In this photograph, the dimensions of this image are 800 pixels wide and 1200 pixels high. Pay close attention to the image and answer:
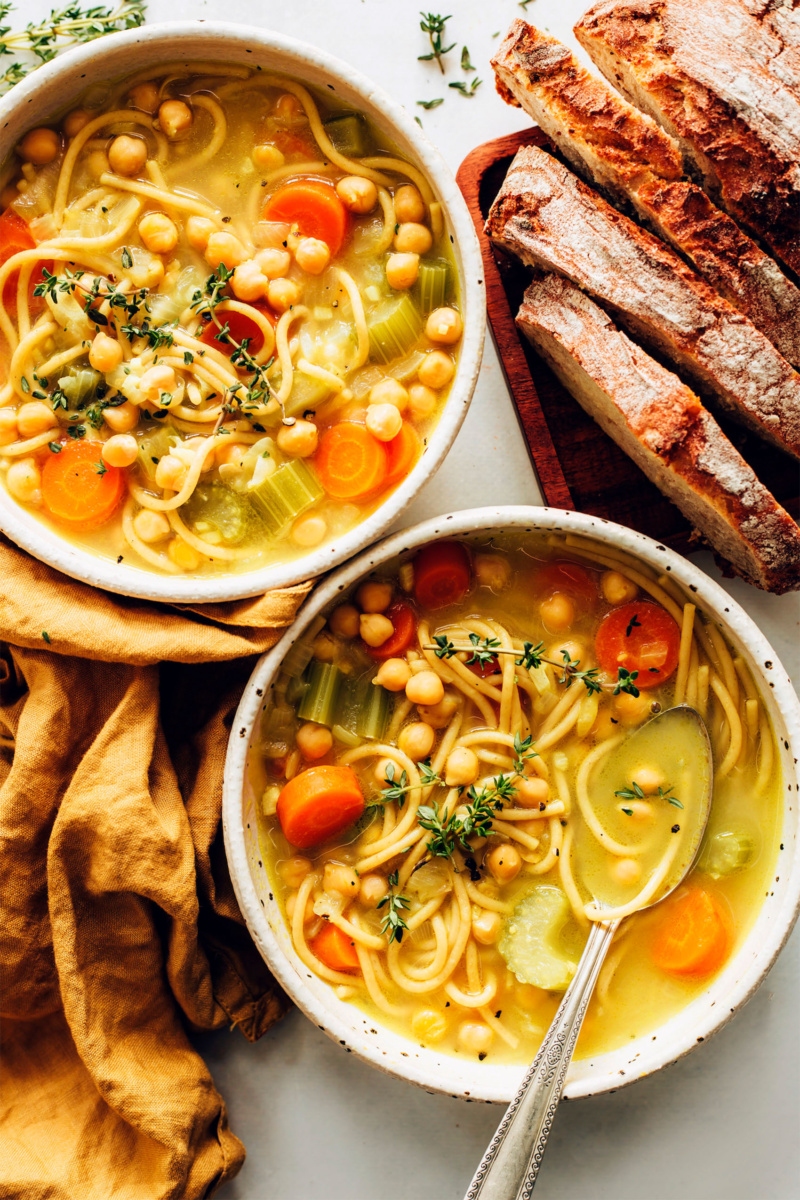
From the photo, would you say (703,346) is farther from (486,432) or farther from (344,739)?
(344,739)

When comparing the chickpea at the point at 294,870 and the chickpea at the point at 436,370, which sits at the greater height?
the chickpea at the point at 436,370

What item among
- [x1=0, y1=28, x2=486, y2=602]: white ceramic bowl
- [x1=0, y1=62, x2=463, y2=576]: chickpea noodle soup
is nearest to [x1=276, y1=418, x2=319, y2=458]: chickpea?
[x1=0, y1=62, x2=463, y2=576]: chickpea noodle soup

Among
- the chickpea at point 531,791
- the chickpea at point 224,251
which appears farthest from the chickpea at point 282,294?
the chickpea at point 531,791

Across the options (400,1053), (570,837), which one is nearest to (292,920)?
(400,1053)

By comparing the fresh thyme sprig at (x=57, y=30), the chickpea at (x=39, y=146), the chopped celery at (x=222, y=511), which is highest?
the fresh thyme sprig at (x=57, y=30)

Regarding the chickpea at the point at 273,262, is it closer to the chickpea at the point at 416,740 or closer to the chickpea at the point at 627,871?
the chickpea at the point at 416,740

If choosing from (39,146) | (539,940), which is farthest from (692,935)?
(39,146)
